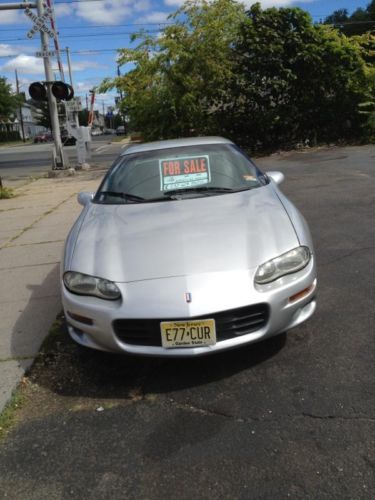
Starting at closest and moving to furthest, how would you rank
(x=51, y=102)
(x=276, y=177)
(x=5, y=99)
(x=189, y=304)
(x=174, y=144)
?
(x=189, y=304) < (x=276, y=177) < (x=174, y=144) < (x=51, y=102) < (x=5, y=99)

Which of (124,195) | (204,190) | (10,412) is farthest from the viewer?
(124,195)

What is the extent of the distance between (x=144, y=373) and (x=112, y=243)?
921mm

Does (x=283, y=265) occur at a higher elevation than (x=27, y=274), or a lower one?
higher

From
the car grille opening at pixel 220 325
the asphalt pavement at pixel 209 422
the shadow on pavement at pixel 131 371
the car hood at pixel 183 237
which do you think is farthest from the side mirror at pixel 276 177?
the car grille opening at pixel 220 325

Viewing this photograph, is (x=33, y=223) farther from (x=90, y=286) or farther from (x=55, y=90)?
(x=55, y=90)

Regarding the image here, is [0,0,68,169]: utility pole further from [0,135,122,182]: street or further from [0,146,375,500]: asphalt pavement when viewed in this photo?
[0,146,375,500]: asphalt pavement

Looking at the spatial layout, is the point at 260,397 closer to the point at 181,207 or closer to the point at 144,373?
the point at 144,373

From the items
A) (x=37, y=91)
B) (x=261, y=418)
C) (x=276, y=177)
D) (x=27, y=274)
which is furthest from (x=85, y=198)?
(x=37, y=91)

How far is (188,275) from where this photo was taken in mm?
2939

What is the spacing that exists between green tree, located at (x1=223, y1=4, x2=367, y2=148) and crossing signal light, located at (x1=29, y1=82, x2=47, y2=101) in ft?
20.3

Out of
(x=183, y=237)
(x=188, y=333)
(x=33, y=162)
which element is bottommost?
(x=33, y=162)

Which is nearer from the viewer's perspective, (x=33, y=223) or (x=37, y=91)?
(x=33, y=223)

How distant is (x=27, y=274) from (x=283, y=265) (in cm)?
346

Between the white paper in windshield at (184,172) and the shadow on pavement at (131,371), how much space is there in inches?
61.8
